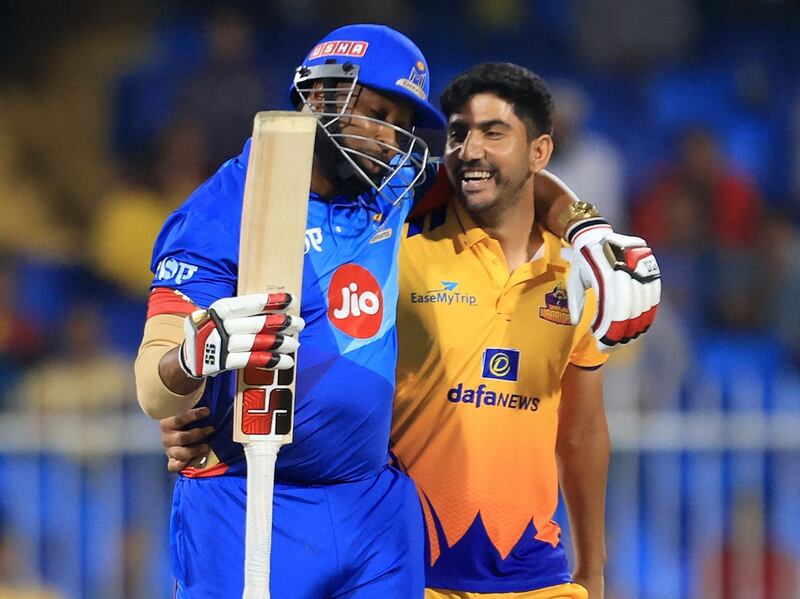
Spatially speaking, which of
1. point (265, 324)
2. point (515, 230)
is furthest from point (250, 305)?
point (515, 230)

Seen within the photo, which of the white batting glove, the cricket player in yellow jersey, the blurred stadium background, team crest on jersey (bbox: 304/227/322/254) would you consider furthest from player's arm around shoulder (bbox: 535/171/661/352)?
the blurred stadium background

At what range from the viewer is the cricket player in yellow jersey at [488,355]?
11.8 feet

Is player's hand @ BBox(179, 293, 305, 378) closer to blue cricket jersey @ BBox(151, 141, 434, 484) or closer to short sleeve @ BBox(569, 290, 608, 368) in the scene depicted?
blue cricket jersey @ BBox(151, 141, 434, 484)

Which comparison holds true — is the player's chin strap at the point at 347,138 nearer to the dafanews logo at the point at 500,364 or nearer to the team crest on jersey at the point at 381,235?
the team crest on jersey at the point at 381,235

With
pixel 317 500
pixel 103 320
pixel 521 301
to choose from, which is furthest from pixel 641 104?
pixel 317 500

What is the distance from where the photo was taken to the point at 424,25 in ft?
26.6

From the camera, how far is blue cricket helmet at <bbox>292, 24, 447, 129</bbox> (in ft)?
10.8

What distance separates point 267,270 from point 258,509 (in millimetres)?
484

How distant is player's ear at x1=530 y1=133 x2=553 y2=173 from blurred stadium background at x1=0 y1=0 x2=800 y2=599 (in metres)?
2.16

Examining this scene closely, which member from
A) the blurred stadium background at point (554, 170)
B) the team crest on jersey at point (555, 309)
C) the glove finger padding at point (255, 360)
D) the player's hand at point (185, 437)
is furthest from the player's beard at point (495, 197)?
the blurred stadium background at point (554, 170)

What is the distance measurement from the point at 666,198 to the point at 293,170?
489 cm

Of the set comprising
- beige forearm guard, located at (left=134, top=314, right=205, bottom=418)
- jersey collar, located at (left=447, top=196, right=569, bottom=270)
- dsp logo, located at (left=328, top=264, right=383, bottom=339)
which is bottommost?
beige forearm guard, located at (left=134, top=314, right=205, bottom=418)

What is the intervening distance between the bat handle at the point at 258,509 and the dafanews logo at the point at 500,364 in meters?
0.92

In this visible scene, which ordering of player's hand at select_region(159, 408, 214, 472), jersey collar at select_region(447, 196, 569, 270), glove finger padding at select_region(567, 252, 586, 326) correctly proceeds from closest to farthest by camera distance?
player's hand at select_region(159, 408, 214, 472)
glove finger padding at select_region(567, 252, 586, 326)
jersey collar at select_region(447, 196, 569, 270)
